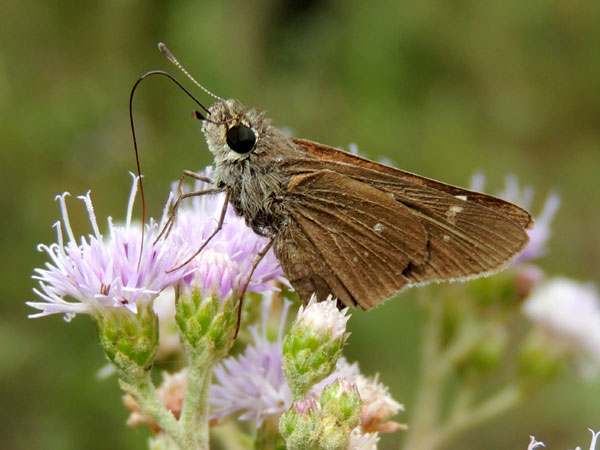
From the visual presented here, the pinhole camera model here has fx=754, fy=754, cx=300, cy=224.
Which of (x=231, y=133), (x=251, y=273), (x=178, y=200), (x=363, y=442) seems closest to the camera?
(x=363, y=442)

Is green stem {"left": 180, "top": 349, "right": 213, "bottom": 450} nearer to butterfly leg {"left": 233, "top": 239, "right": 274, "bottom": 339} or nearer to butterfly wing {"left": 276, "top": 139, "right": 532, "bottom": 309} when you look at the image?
butterfly leg {"left": 233, "top": 239, "right": 274, "bottom": 339}

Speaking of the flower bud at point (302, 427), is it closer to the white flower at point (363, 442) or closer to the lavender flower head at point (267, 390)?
the white flower at point (363, 442)

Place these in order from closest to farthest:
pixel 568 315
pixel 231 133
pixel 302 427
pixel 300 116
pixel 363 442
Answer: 1. pixel 302 427
2. pixel 363 442
3. pixel 231 133
4. pixel 568 315
5. pixel 300 116

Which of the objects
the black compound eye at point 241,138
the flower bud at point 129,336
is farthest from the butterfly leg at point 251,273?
the black compound eye at point 241,138

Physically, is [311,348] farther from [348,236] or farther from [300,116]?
[300,116]

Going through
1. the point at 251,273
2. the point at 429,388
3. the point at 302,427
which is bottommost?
the point at 302,427

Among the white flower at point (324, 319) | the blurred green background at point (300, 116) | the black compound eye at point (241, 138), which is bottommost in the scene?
the white flower at point (324, 319)

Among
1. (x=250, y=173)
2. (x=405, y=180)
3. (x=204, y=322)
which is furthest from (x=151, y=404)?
(x=405, y=180)
